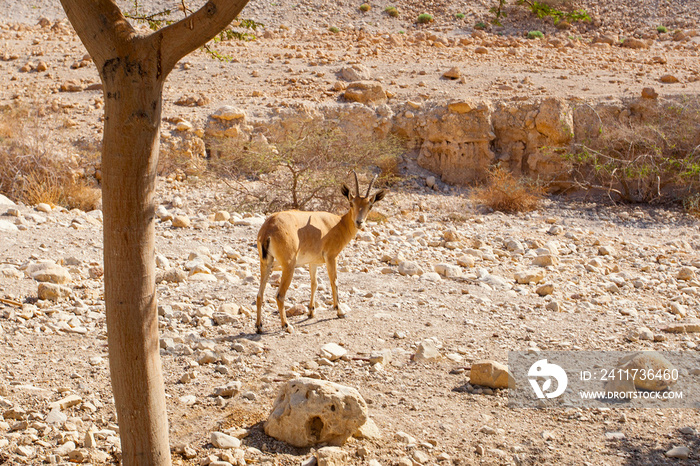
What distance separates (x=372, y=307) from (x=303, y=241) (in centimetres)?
120

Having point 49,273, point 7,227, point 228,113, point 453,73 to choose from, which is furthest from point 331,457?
point 453,73

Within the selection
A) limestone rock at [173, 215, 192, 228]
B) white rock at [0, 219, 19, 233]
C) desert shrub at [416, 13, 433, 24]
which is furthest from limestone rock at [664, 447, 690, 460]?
desert shrub at [416, 13, 433, 24]

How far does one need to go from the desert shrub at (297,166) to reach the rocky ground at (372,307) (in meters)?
0.64

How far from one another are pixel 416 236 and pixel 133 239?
8.22m

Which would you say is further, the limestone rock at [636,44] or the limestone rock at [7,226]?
the limestone rock at [636,44]

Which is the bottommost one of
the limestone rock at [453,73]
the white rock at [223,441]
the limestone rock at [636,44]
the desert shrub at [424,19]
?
the white rock at [223,441]

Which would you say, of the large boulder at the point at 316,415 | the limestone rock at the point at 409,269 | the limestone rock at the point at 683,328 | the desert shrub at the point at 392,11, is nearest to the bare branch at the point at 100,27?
the large boulder at the point at 316,415

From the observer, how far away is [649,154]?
14.7 meters

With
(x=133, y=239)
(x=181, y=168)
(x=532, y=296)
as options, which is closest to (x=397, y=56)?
(x=181, y=168)

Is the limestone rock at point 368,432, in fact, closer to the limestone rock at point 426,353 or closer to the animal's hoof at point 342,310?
the limestone rock at point 426,353

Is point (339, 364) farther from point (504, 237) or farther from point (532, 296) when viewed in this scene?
point (504, 237)

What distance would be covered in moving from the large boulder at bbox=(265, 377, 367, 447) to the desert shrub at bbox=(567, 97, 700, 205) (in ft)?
39.4

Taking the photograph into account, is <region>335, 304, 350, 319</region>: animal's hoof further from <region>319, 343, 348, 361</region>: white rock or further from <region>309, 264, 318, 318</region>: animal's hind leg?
<region>319, 343, 348, 361</region>: white rock

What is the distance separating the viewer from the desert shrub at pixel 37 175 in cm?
1103
